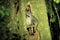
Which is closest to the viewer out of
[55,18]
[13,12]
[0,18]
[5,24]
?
[13,12]

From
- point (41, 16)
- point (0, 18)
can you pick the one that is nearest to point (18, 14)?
point (41, 16)

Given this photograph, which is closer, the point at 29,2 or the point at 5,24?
the point at 29,2

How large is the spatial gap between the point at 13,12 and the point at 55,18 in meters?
1.85

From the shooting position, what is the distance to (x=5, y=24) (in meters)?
5.36

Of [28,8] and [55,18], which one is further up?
[28,8]

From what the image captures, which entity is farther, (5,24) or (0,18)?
(0,18)

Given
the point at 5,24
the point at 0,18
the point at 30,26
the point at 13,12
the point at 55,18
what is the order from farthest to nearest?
the point at 55,18, the point at 0,18, the point at 5,24, the point at 13,12, the point at 30,26

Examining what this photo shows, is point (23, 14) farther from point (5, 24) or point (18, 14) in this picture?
point (5, 24)

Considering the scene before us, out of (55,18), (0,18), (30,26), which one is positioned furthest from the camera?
(55,18)

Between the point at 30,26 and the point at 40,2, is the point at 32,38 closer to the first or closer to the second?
the point at 30,26

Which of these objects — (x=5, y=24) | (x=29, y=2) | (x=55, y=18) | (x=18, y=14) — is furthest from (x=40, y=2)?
(x=55, y=18)

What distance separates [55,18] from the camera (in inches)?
253

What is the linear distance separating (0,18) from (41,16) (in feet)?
4.90

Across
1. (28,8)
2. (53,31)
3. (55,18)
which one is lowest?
(53,31)
